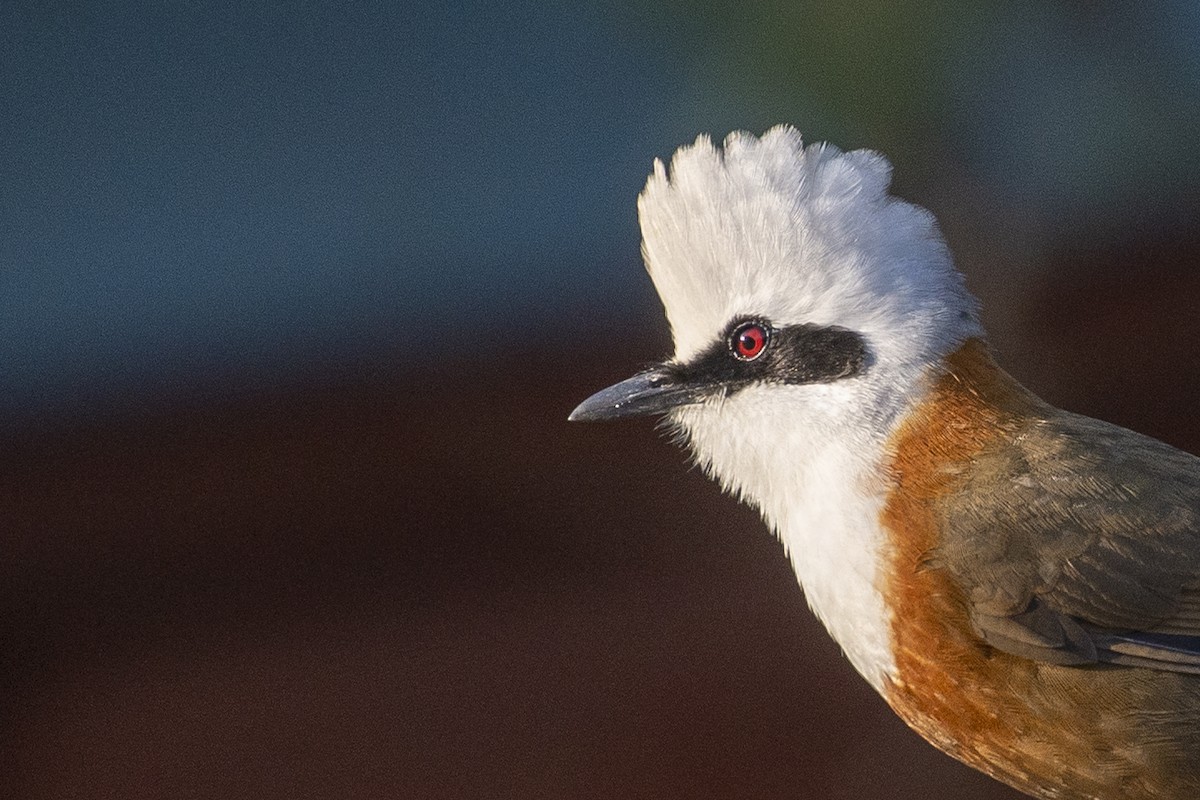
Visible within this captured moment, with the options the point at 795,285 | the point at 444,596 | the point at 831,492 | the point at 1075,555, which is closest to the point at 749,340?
the point at 795,285

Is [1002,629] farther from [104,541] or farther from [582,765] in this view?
[104,541]

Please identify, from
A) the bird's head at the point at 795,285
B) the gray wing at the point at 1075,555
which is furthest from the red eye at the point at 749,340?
the gray wing at the point at 1075,555

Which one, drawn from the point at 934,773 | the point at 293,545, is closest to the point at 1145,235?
the point at 934,773

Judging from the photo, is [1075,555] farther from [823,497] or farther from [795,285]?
[795,285]

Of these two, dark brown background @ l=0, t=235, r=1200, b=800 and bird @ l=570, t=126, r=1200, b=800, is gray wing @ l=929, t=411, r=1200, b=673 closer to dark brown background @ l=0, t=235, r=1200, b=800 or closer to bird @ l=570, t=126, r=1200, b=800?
bird @ l=570, t=126, r=1200, b=800

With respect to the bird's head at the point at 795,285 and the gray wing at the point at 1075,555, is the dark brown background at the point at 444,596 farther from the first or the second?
the gray wing at the point at 1075,555
